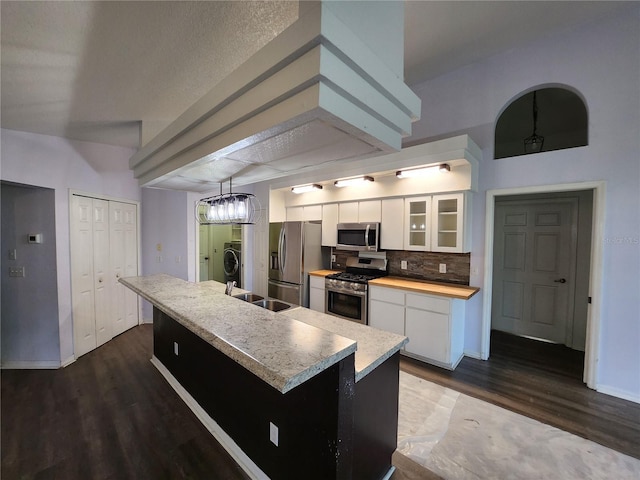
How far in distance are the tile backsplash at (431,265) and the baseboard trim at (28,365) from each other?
4.30 metres

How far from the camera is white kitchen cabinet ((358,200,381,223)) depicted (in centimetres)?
384

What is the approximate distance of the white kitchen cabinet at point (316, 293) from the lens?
163 inches

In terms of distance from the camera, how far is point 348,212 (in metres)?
4.17

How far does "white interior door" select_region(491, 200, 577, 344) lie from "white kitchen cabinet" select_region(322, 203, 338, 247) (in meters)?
2.51

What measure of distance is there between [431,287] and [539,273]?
1.95 m

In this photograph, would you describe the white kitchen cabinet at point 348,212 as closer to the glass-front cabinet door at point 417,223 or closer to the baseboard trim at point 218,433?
the glass-front cabinet door at point 417,223

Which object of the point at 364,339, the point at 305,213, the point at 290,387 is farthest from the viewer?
the point at 305,213

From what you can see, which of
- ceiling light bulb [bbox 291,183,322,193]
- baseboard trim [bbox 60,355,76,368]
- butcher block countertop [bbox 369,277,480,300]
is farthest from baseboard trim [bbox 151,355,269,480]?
ceiling light bulb [bbox 291,183,322,193]

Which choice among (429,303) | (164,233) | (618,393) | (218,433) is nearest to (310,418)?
(218,433)

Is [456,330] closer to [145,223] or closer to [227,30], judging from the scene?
[227,30]

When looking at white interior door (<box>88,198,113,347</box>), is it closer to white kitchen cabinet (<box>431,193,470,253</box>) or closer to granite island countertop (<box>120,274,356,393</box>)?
granite island countertop (<box>120,274,356,393</box>)

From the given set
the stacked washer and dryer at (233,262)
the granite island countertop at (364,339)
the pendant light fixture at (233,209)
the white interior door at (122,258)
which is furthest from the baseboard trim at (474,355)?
the white interior door at (122,258)

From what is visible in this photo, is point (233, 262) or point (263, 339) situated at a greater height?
point (263, 339)

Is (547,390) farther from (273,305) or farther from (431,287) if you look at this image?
(273,305)
